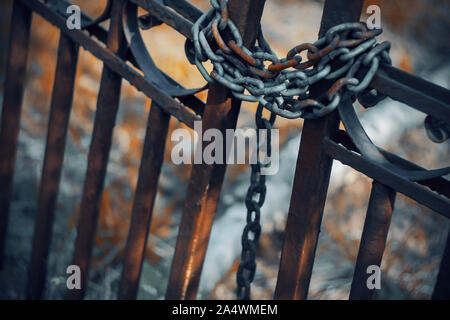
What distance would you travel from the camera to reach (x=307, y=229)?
1178mm

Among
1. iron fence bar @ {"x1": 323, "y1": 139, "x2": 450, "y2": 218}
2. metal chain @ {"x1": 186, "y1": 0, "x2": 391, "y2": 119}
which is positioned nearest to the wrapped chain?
metal chain @ {"x1": 186, "y1": 0, "x2": 391, "y2": 119}

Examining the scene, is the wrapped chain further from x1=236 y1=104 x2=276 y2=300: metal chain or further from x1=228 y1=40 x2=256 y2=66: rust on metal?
x1=236 y1=104 x2=276 y2=300: metal chain

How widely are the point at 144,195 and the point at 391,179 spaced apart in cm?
73

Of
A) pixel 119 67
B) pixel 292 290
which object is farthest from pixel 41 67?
pixel 292 290

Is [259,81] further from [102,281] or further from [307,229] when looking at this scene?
[102,281]

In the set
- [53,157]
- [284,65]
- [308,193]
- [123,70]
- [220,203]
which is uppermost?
[284,65]

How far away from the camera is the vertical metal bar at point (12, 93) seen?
1790mm

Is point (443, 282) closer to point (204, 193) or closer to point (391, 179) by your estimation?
point (391, 179)

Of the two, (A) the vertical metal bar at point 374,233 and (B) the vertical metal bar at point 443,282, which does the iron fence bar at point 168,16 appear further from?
(B) the vertical metal bar at point 443,282

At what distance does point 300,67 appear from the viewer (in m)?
0.98

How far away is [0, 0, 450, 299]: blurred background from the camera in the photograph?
2.27 meters

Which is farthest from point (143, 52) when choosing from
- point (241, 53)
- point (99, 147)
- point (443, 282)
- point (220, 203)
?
point (220, 203)

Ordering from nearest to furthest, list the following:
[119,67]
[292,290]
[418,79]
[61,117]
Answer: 1. [418,79]
2. [292,290]
3. [119,67]
4. [61,117]
